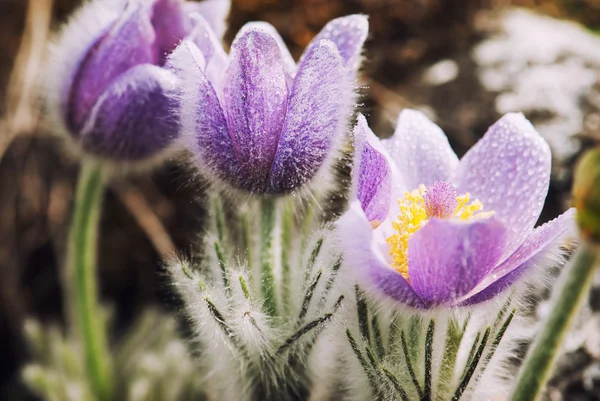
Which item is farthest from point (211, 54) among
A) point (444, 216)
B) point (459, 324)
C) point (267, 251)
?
point (459, 324)

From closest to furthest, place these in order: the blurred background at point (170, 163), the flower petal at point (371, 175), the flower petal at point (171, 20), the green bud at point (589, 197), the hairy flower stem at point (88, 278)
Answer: the green bud at point (589, 197) < the flower petal at point (371, 175) < the flower petal at point (171, 20) < the hairy flower stem at point (88, 278) < the blurred background at point (170, 163)

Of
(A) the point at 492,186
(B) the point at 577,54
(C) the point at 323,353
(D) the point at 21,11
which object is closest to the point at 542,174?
(A) the point at 492,186

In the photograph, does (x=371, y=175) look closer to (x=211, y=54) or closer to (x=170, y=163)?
(x=211, y=54)

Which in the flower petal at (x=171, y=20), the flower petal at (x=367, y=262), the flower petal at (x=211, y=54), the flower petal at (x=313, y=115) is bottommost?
the flower petal at (x=367, y=262)

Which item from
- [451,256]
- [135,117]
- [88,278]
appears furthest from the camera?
[88,278]

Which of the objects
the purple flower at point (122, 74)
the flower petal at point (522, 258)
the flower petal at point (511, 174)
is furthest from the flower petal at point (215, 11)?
the flower petal at point (522, 258)

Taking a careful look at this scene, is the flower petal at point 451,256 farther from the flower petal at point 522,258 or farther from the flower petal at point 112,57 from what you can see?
the flower petal at point 112,57
